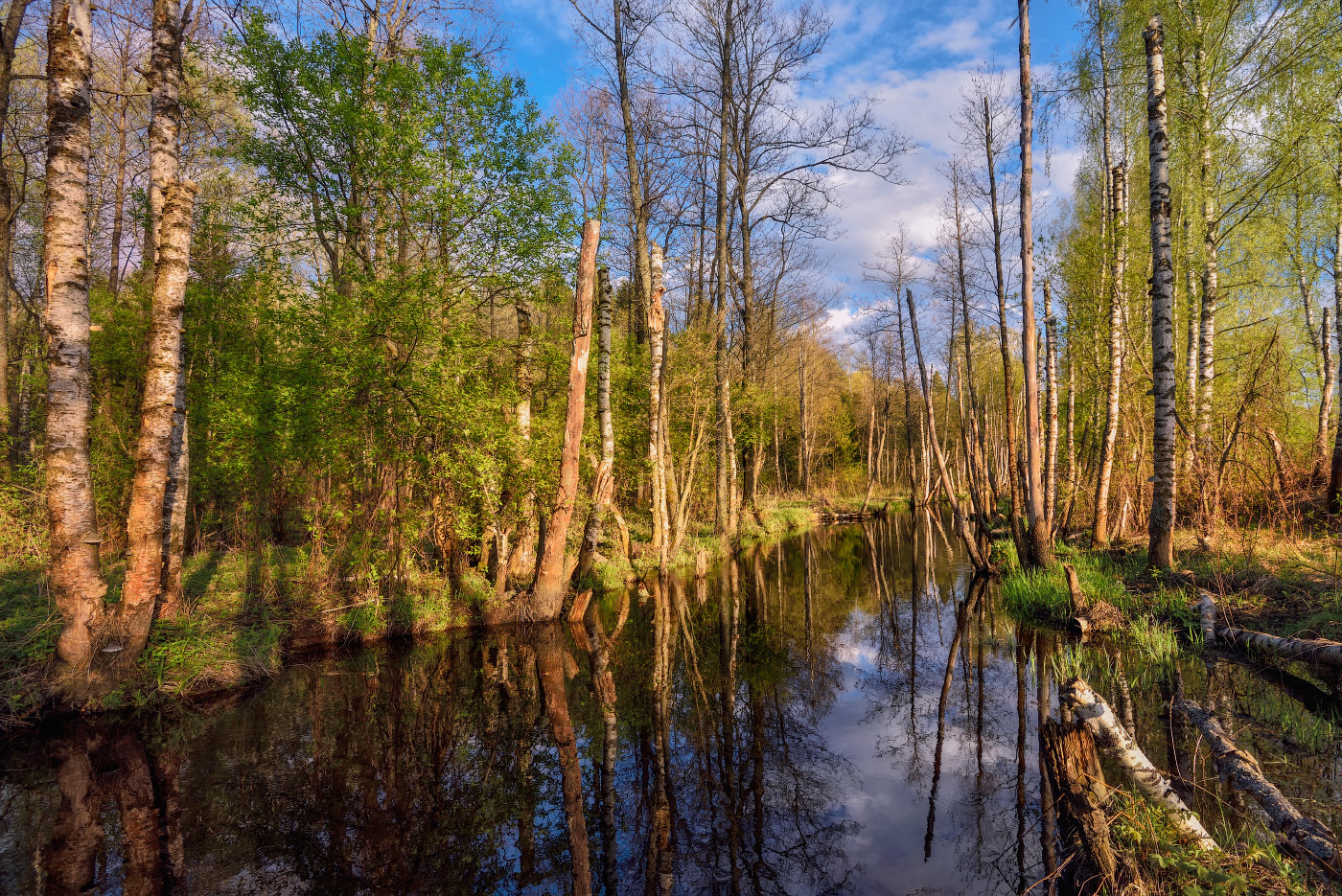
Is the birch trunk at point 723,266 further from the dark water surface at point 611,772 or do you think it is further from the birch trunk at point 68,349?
the birch trunk at point 68,349

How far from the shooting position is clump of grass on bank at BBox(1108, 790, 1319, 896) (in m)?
2.47

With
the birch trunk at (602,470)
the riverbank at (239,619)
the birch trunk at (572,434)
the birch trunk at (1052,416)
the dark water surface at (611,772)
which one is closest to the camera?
the dark water surface at (611,772)

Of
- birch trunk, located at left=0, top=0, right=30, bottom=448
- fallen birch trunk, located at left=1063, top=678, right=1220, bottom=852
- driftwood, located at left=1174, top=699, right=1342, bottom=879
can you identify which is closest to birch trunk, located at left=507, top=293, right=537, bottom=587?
birch trunk, located at left=0, top=0, right=30, bottom=448

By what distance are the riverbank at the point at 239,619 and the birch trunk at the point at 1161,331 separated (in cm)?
961

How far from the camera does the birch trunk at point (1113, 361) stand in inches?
442

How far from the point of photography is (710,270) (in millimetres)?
22156

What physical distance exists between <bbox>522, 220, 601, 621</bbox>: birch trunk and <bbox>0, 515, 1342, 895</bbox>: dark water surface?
1692 millimetres

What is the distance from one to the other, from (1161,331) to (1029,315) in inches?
84.4

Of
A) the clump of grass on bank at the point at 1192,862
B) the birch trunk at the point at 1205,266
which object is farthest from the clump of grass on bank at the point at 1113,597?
the clump of grass on bank at the point at 1192,862

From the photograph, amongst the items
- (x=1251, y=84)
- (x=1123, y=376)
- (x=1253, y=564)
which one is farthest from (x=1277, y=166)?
(x=1253, y=564)

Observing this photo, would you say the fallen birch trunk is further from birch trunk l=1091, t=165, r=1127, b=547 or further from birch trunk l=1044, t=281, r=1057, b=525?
birch trunk l=1044, t=281, r=1057, b=525

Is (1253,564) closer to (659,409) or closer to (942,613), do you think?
(942,613)

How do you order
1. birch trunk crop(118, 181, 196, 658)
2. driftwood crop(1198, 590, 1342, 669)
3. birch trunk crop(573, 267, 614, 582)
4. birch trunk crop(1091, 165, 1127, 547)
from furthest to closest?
birch trunk crop(1091, 165, 1127, 547), birch trunk crop(573, 267, 614, 582), birch trunk crop(118, 181, 196, 658), driftwood crop(1198, 590, 1342, 669)

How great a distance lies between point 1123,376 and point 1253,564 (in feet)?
23.6
